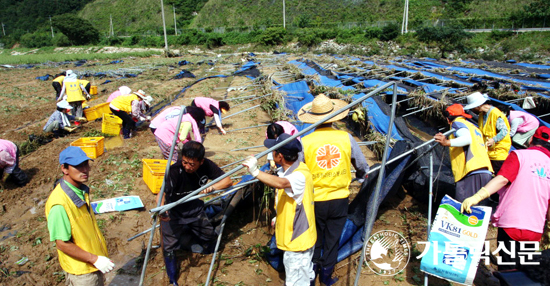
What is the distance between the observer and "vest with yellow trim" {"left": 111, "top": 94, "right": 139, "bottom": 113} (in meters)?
7.24

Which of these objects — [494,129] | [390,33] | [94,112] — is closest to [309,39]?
[390,33]

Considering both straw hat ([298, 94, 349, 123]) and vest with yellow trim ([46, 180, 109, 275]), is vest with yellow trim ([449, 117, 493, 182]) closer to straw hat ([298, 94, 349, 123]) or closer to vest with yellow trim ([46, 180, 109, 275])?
straw hat ([298, 94, 349, 123])

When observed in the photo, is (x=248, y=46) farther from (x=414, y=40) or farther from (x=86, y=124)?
(x=86, y=124)

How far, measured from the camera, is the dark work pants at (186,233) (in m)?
3.08

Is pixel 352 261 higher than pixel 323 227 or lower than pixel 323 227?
Result: lower

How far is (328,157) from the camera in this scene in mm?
2715

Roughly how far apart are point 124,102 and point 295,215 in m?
6.20

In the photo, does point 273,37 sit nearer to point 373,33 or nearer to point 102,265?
point 373,33

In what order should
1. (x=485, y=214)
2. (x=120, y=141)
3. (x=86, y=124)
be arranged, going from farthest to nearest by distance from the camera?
(x=86, y=124)
(x=120, y=141)
(x=485, y=214)

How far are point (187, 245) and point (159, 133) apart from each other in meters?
1.85

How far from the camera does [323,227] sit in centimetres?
287

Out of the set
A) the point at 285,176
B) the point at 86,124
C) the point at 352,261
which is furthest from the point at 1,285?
the point at 86,124

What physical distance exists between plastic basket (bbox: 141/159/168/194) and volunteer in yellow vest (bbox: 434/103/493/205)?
356 cm

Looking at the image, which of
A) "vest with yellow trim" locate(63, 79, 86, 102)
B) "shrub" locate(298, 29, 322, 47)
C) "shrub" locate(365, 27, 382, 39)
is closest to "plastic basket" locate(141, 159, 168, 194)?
"vest with yellow trim" locate(63, 79, 86, 102)
